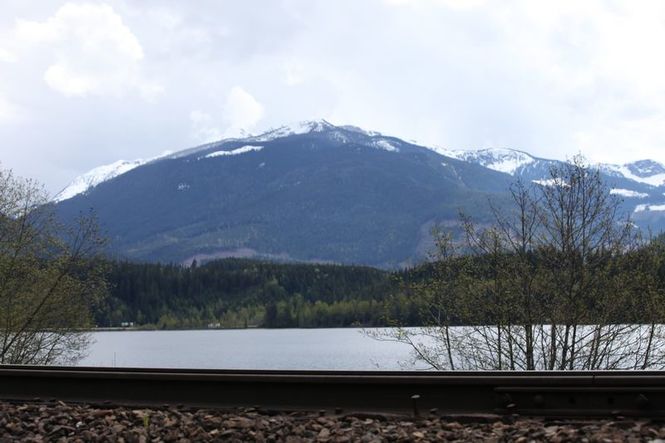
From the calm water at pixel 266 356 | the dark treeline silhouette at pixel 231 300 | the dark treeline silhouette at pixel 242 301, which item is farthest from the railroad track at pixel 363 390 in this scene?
the dark treeline silhouette at pixel 231 300

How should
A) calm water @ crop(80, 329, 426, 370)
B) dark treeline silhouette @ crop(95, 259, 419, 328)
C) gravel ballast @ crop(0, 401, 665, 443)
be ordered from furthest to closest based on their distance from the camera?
dark treeline silhouette @ crop(95, 259, 419, 328) < calm water @ crop(80, 329, 426, 370) < gravel ballast @ crop(0, 401, 665, 443)

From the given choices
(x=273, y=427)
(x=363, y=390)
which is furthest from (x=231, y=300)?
(x=273, y=427)

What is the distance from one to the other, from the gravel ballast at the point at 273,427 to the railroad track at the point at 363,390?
0.20 meters

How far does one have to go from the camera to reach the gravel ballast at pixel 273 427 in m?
6.56

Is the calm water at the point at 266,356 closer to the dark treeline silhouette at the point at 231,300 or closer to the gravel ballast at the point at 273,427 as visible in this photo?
the gravel ballast at the point at 273,427

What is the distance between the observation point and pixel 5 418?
869cm

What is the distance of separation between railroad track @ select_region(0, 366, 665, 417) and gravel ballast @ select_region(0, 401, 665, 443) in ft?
0.65

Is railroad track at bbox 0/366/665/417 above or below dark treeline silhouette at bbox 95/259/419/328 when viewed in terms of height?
below

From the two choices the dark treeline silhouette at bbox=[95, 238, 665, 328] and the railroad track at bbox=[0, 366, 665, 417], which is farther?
the dark treeline silhouette at bbox=[95, 238, 665, 328]

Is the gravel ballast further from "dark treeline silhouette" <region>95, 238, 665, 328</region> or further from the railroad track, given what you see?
"dark treeline silhouette" <region>95, 238, 665, 328</region>

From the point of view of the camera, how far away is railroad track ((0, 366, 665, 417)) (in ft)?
23.1

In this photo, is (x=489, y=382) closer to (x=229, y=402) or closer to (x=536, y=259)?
(x=229, y=402)

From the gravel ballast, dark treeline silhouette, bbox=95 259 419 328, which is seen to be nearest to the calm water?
the gravel ballast

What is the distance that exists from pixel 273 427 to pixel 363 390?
1.05m
